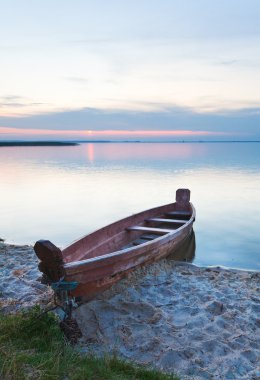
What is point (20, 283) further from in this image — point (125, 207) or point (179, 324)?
point (125, 207)

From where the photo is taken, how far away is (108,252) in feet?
27.5

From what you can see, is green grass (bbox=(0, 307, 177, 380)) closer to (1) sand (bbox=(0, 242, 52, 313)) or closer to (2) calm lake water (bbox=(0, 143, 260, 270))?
(1) sand (bbox=(0, 242, 52, 313))

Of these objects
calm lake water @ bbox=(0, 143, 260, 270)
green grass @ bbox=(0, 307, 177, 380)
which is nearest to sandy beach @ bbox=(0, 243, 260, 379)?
green grass @ bbox=(0, 307, 177, 380)

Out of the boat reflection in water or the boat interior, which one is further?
the boat reflection in water

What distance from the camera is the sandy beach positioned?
4.73 meters

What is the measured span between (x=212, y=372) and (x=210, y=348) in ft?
1.68

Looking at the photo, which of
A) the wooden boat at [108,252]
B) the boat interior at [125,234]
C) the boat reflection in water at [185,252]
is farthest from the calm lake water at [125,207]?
the wooden boat at [108,252]

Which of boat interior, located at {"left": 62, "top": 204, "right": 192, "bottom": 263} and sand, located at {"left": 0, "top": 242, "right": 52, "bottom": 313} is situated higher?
boat interior, located at {"left": 62, "top": 204, "right": 192, "bottom": 263}

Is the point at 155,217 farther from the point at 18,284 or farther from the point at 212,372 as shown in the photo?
the point at 212,372

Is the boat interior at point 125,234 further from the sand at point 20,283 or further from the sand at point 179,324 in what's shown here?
the sand at point 179,324

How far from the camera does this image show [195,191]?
24453 millimetres

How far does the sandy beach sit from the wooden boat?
1.08 ft

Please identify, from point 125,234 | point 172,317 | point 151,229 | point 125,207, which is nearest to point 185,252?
point 151,229

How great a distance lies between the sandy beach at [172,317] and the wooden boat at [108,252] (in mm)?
330
